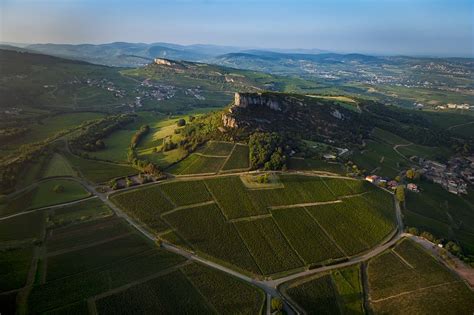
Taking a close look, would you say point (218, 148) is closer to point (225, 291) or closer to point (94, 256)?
point (94, 256)

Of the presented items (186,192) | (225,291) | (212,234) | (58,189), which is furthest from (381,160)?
(58,189)

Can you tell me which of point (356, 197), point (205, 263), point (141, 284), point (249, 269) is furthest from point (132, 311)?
point (356, 197)

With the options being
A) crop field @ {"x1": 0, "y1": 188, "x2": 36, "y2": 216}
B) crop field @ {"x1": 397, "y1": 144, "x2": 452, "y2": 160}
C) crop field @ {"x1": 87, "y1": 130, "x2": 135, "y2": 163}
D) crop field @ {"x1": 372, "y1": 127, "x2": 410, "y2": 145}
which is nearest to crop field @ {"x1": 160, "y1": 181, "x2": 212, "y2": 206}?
crop field @ {"x1": 87, "y1": 130, "x2": 135, "y2": 163}

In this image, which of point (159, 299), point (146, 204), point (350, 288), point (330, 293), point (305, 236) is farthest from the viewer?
point (146, 204)

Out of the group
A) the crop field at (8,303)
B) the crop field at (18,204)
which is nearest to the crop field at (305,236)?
the crop field at (8,303)

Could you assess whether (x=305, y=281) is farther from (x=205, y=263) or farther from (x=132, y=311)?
(x=132, y=311)

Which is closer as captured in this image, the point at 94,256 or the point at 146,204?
the point at 94,256
